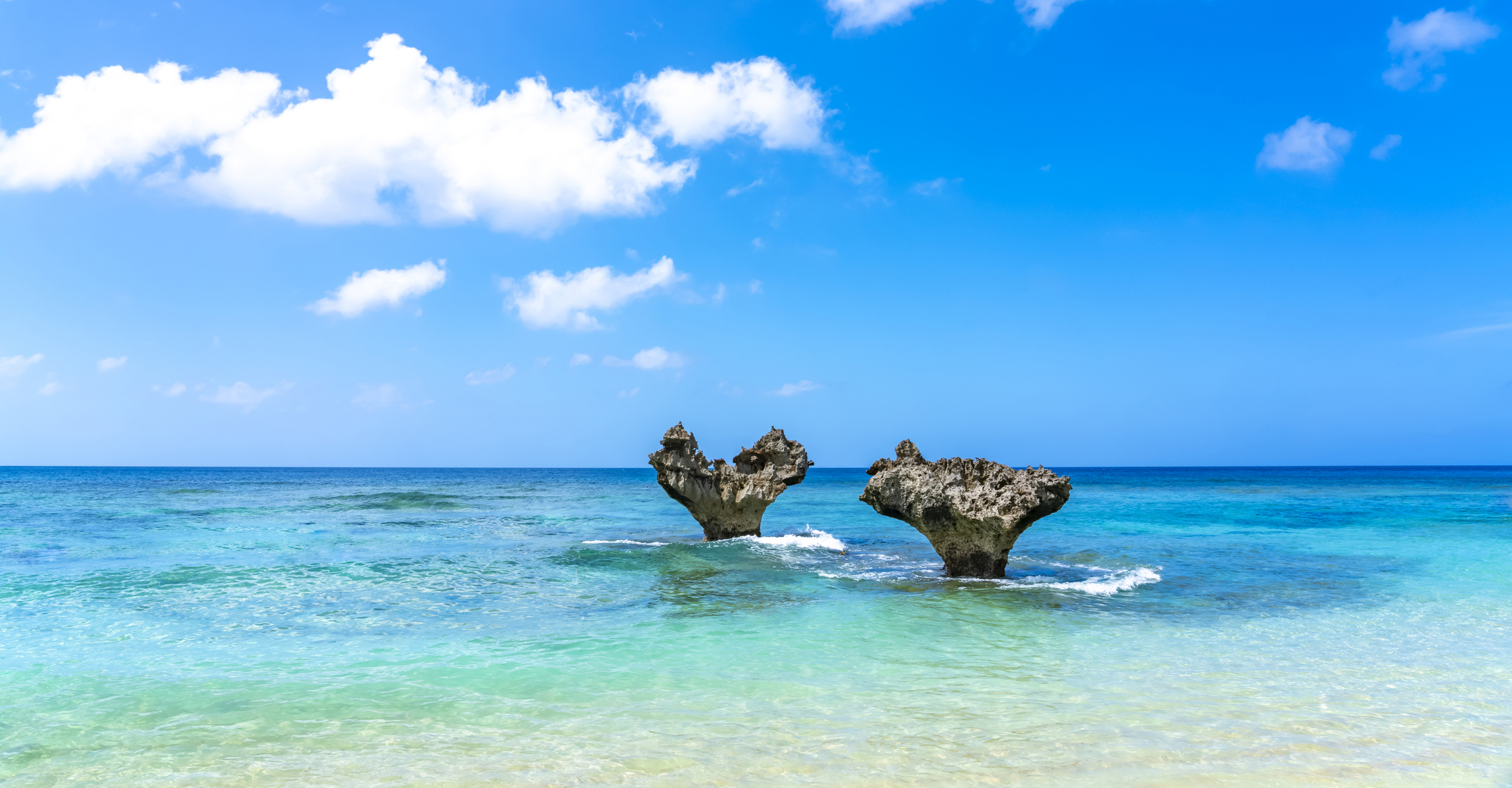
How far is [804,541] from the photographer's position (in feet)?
65.3

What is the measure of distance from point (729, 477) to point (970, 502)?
7848 millimetres

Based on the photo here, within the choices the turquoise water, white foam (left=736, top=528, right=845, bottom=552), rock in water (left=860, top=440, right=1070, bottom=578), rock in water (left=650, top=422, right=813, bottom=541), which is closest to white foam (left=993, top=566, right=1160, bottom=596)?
the turquoise water

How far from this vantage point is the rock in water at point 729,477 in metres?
19.5

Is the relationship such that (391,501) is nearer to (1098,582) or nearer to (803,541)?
(803,541)

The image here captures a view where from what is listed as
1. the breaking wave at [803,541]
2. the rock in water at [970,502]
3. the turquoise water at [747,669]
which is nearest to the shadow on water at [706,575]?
the turquoise water at [747,669]

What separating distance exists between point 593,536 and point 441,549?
4.56 m

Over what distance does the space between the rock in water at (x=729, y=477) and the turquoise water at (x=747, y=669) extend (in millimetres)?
2221

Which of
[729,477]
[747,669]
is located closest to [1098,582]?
[747,669]

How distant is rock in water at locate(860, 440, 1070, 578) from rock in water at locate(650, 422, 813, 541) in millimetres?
5295

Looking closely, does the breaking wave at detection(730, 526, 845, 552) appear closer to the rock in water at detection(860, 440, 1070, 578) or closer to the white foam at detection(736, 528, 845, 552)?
the white foam at detection(736, 528, 845, 552)

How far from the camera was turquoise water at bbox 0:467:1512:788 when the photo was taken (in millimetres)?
5621

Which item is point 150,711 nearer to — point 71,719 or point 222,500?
point 71,719

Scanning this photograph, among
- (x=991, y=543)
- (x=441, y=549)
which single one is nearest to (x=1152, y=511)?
(x=991, y=543)

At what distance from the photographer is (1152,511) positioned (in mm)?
34844
